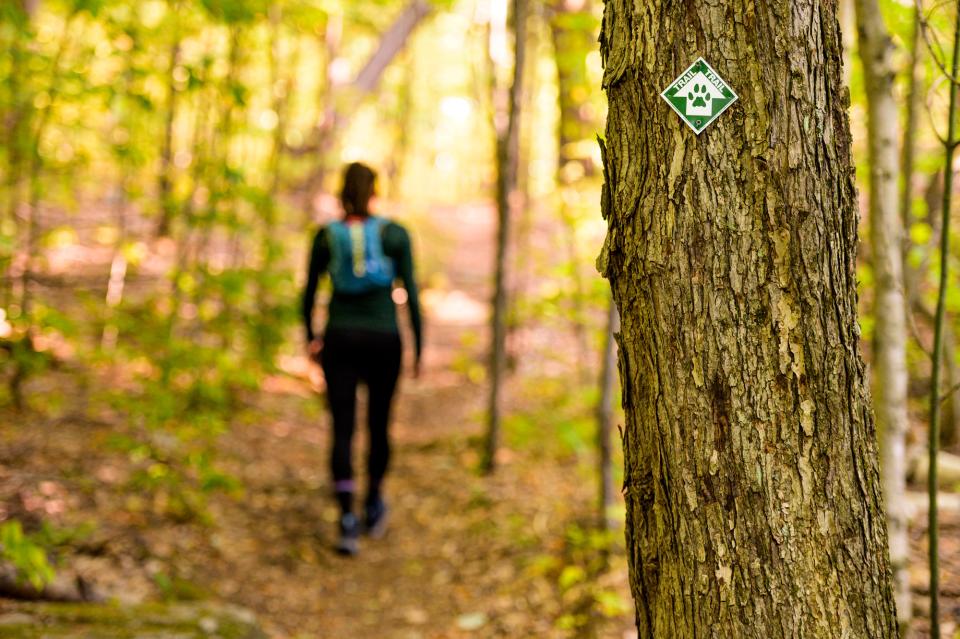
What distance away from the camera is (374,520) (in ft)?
15.6

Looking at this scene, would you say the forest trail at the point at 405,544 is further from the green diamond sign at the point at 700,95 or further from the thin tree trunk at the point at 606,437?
the green diamond sign at the point at 700,95

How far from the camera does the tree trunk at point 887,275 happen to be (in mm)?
2656

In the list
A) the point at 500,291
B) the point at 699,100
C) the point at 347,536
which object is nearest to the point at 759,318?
the point at 699,100

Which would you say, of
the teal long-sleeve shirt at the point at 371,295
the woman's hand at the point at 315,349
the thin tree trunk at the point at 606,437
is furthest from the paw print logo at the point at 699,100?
the woman's hand at the point at 315,349

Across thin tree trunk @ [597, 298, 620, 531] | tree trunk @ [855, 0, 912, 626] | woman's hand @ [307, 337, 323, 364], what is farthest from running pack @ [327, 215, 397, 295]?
tree trunk @ [855, 0, 912, 626]

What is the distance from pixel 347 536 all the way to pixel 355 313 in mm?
1349

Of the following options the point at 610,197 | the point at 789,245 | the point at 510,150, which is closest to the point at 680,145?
the point at 610,197

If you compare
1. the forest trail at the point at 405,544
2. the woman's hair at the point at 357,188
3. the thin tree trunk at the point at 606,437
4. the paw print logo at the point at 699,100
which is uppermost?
the woman's hair at the point at 357,188

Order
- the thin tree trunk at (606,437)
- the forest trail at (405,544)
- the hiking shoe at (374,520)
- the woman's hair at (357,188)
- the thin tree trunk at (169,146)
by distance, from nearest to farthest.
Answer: the forest trail at (405,544), the thin tree trunk at (606,437), the woman's hair at (357,188), the hiking shoe at (374,520), the thin tree trunk at (169,146)

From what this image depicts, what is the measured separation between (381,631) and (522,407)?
3.76 m

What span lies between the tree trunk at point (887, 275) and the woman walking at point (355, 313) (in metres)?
2.48

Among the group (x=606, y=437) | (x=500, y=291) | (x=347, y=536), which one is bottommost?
(x=347, y=536)

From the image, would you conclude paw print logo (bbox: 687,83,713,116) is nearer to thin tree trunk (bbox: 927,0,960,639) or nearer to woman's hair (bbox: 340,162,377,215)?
thin tree trunk (bbox: 927,0,960,639)

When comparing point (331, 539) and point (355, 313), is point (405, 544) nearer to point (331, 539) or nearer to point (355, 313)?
point (331, 539)
